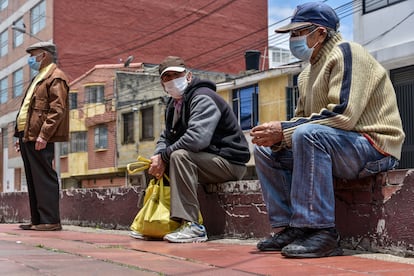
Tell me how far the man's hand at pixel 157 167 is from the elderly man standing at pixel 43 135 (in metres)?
1.57

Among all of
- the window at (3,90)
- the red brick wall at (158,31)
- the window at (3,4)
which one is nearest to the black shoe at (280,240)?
the red brick wall at (158,31)

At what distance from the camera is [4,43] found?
44281mm

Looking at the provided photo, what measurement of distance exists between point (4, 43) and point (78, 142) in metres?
12.3

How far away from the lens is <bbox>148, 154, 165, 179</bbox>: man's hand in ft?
15.1

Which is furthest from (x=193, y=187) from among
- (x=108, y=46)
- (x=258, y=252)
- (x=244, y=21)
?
(x=244, y=21)

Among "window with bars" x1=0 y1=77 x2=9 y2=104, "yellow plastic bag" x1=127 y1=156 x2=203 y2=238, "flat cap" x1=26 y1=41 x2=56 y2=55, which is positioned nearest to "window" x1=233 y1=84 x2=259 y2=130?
"flat cap" x1=26 y1=41 x2=56 y2=55

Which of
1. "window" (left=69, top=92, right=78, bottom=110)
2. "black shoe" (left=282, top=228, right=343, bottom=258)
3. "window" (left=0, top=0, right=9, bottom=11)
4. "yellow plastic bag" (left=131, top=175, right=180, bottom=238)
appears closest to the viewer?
"black shoe" (left=282, top=228, right=343, bottom=258)

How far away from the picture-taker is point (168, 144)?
16.4 ft

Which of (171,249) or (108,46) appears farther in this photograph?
(108,46)

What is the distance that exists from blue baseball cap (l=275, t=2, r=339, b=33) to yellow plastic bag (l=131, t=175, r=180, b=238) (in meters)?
1.71

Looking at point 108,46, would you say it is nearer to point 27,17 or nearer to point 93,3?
point 93,3

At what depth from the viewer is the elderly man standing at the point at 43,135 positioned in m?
5.84

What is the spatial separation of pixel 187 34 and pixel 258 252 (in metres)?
36.0

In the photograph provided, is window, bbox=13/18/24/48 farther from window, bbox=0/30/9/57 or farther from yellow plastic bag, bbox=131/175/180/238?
yellow plastic bag, bbox=131/175/180/238
